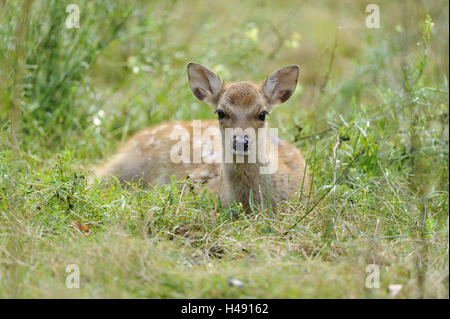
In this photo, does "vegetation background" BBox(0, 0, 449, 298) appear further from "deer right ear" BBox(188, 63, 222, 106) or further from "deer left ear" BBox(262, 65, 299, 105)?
"deer right ear" BBox(188, 63, 222, 106)

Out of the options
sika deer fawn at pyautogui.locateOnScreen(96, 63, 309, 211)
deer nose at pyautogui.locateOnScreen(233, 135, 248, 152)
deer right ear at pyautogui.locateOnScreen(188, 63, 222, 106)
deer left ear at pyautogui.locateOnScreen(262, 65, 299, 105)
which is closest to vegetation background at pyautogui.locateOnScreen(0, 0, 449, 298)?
sika deer fawn at pyautogui.locateOnScreen(96, 63, 309, 211)

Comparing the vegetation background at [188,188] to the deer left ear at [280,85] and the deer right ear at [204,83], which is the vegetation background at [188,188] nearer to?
the deer left ear at [280,85]

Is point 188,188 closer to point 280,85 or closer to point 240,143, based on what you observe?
point 240,143

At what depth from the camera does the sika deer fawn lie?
473 centimetres

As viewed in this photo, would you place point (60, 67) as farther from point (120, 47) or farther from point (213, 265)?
point (213, 265)

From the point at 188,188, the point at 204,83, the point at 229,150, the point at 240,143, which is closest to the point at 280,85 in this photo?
the point at 204,83

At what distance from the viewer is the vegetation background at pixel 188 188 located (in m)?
3.16

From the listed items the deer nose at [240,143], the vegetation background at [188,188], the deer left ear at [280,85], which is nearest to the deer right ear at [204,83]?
the deer left ear at [280,85]

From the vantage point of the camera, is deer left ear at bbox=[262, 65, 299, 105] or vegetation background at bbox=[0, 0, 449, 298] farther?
deer left ear at bbox=[262, 65, 299, 105]

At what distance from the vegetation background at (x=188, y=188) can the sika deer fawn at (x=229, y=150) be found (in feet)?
0.83

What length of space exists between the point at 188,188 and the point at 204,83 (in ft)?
3.10
